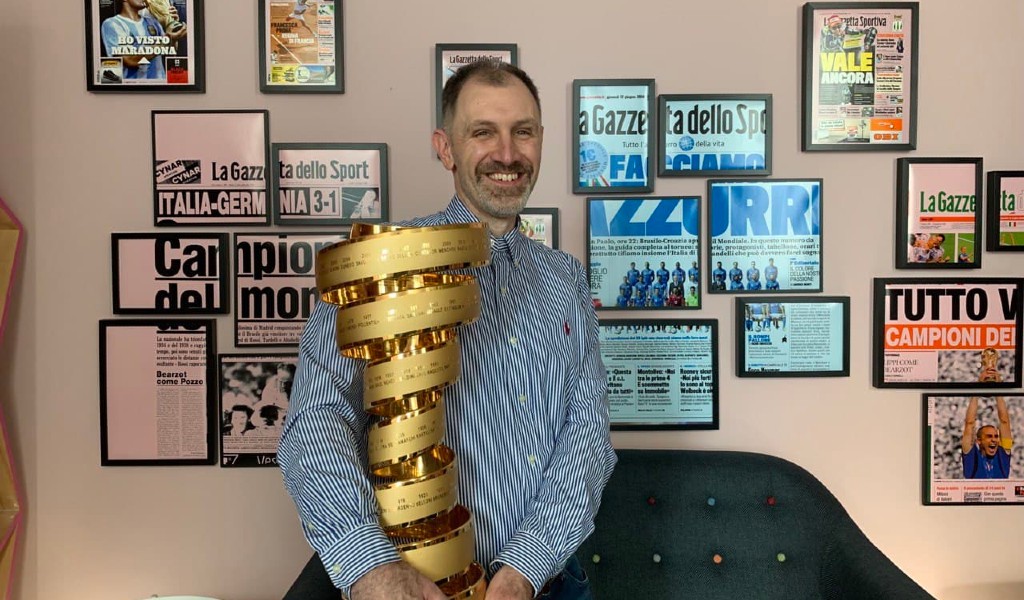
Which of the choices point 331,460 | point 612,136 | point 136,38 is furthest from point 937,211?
point 136,38

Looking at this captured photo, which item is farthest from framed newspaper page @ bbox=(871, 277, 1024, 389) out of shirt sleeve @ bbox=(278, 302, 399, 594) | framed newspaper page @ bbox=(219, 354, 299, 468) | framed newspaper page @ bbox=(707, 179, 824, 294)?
framed newspaper page @ bbox=(219, 354, 299, 468)

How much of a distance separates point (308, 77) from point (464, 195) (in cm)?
84

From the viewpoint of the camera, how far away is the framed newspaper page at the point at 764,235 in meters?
1.93

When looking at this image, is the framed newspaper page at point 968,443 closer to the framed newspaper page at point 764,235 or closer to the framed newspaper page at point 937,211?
the framed newspaper page at point 937,211

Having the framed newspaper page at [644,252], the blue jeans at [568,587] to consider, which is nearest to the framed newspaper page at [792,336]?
the framed newspaper page at [644,252]

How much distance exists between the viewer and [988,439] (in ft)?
6.45

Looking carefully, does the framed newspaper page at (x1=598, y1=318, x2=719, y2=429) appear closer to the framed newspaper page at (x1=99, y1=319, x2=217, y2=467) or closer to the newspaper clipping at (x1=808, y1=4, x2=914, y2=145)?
the newspaper clipping at (x1=808, y1=4, x2=914, y2=145)

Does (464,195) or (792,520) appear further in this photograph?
(792,520)

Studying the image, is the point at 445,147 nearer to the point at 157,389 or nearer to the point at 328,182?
the point at 328,182

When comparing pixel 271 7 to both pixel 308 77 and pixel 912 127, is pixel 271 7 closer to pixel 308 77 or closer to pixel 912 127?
pixel 308 77

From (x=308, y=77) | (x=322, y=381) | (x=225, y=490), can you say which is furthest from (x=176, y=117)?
(x=322, y=381)

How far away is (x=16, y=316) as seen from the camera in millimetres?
1938

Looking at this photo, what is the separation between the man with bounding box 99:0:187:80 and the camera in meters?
1.90

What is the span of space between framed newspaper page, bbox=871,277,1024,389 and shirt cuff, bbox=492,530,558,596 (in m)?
1.26
